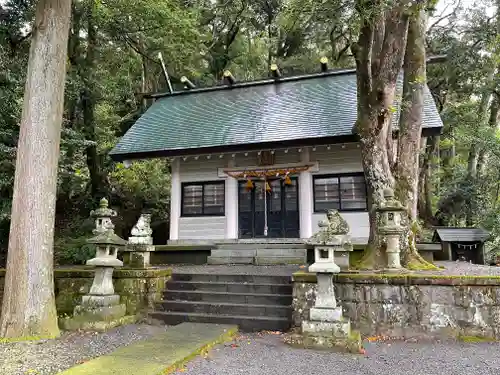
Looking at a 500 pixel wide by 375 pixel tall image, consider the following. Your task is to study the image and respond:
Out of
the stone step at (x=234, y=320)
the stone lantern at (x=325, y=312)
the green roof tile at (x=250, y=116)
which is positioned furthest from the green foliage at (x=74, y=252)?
the stone lantern at (x=325, y=312)

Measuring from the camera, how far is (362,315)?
18.2 ft

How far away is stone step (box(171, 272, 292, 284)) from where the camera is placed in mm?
6762

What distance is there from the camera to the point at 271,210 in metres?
11.2

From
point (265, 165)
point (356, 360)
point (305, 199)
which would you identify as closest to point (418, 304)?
point (356, 360)

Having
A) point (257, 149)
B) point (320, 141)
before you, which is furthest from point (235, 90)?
point (320, 141)

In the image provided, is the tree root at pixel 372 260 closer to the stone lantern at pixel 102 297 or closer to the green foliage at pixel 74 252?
the stone lantern at pixel 102 297

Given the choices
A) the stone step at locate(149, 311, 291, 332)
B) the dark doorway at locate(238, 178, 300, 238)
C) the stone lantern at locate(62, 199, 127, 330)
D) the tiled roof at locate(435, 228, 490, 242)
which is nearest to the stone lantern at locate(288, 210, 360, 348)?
the stone step at locate(149, 311, 291, 332)

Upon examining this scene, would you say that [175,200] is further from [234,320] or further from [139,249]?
[234,320]

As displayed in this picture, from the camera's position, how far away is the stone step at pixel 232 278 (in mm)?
6762

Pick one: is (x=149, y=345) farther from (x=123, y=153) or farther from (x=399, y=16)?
(x=123, y=153)

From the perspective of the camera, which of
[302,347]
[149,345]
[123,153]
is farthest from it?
[123,153]

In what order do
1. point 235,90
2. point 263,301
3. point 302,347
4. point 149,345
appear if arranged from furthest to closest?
point 235,90, point 263,301, point 302,347, point 149,345

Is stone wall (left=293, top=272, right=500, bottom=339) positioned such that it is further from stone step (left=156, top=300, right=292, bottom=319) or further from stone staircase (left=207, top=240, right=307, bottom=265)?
stone staircase (left=207, top=240, right=307, bottom=265)

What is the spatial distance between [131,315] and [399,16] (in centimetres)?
720
